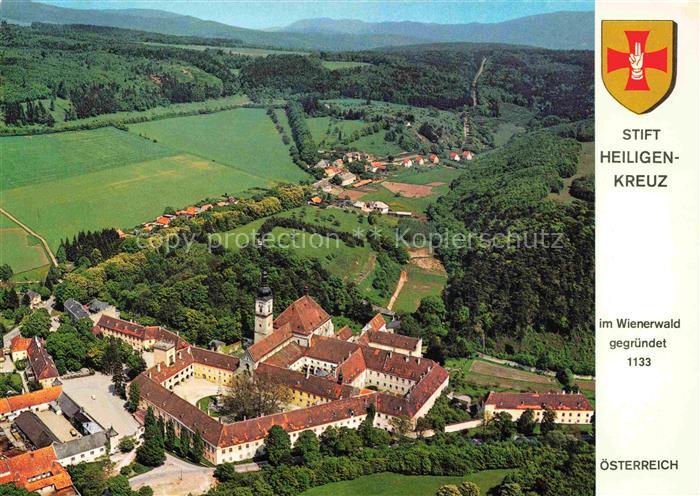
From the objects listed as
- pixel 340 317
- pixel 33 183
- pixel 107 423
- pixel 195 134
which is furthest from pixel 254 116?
pixel 107 423

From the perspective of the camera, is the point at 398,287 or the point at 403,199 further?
the point at 403,199

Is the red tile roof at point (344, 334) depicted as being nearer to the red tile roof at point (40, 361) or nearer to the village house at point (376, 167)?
the red tile roof at point (40, 361)

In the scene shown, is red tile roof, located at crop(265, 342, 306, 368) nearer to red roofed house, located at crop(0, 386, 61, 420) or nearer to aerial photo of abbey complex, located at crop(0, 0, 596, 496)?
aerial photo of abbey complex, located at crop(0, 0, 596, 496)

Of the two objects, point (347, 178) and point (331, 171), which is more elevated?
point (331, 171)

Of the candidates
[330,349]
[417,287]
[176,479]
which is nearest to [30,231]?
[330,349]

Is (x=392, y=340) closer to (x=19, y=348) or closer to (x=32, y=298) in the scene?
(x=19, y=348)

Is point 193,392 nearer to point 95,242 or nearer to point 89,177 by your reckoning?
point 95,242

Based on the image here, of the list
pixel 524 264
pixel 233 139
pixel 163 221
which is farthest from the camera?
pixel 233 139
